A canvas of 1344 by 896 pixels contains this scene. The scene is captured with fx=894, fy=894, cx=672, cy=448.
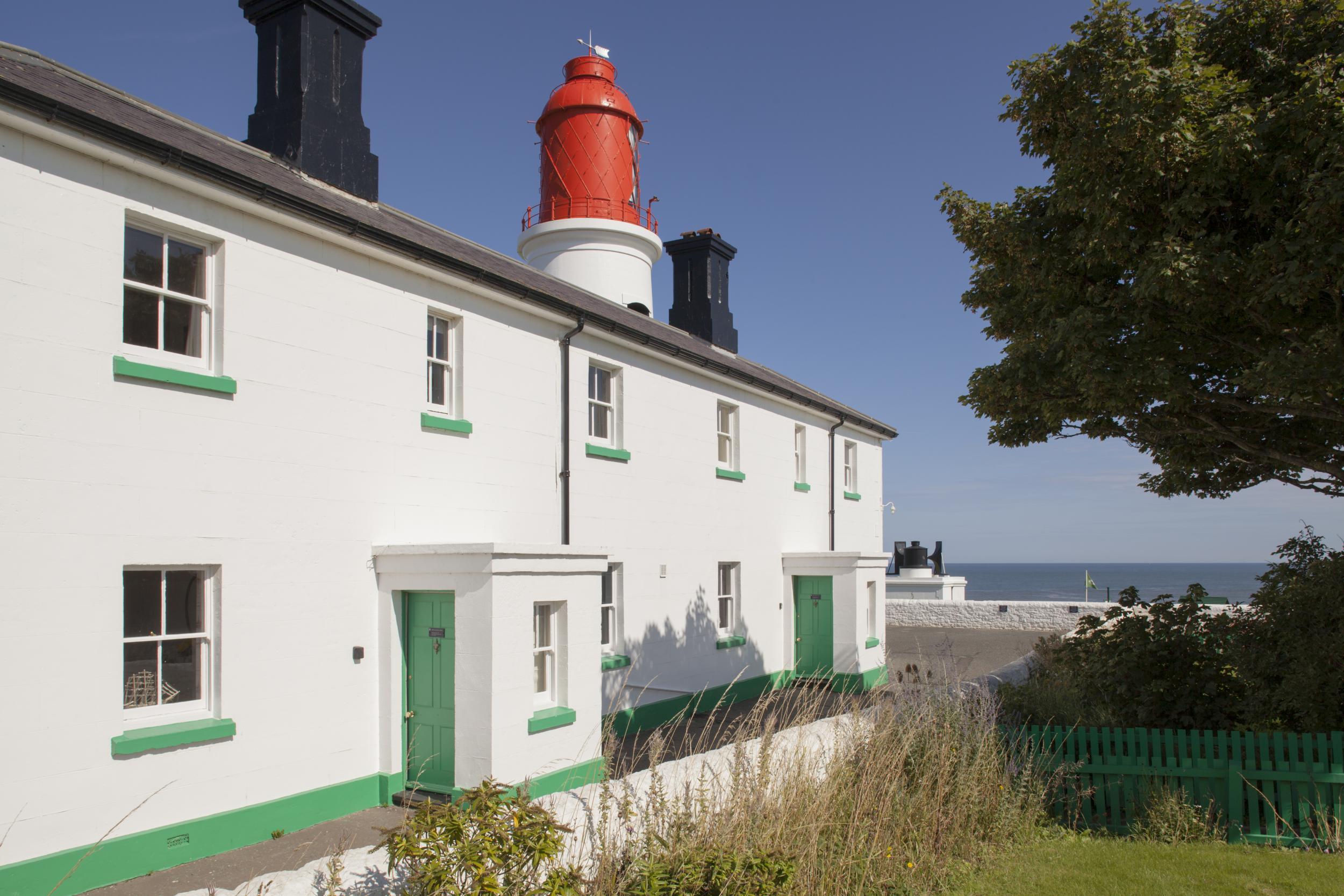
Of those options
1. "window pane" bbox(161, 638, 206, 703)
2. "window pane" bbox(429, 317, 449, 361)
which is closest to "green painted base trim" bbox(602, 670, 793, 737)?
"window pane" bbox(429, 317, 449, 361)

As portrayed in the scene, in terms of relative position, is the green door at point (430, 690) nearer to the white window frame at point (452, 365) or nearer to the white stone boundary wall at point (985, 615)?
the white window frame at point (452, 365)

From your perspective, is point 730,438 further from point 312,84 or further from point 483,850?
point 483,850

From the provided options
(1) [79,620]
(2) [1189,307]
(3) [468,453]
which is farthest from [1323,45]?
(1) [79,620]

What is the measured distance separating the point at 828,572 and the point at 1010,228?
9884mm

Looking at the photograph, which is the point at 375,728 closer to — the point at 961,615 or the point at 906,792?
the point at 906,792

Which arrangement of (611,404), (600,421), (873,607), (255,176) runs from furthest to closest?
(873,607)
(611,404)
(600,421)
(255,176)

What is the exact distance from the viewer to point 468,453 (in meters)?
10.4

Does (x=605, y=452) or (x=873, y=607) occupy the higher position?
(x=605, y=452)

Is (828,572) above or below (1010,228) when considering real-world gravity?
below

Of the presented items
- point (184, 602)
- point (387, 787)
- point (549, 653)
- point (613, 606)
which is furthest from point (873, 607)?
point (184, 602)

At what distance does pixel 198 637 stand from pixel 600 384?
273 inches

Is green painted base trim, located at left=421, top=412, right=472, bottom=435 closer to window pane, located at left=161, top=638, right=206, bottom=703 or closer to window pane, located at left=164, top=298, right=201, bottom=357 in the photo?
window pane, located at left=164, top=298, right=201, bottom=357

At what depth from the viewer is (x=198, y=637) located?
7582 millimetres

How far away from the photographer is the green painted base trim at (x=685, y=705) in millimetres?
12758
